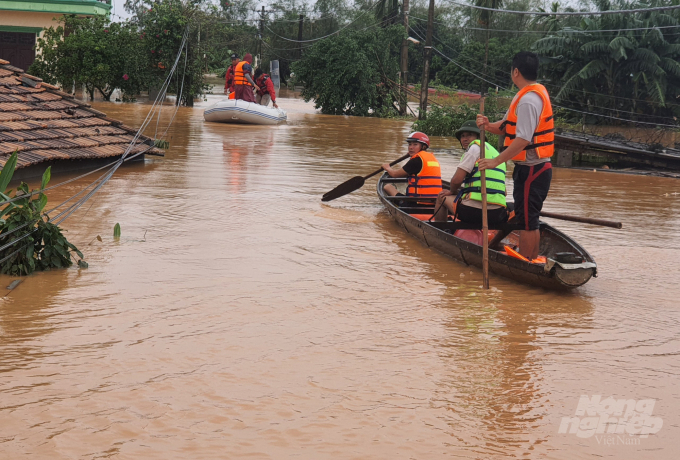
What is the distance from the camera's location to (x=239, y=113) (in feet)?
72.3

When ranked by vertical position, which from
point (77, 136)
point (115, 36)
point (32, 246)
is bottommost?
point (32, 246)

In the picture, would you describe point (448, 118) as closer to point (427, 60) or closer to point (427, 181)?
point (427, 60)

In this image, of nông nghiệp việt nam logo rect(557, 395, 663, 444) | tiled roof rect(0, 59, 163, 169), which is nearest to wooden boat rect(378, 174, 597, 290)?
nông nghiệp việt nam logo rect(557, 395, 663, 444)

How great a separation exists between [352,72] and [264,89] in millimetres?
5481

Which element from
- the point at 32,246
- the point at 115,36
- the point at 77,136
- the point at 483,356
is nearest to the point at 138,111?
the point at 115,36

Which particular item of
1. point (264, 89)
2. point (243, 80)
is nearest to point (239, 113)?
point (243, 80)

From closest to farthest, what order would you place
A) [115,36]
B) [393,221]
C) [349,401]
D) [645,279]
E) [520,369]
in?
[349,401]
[520,369]
[645,279]
[393,221]
[115,36]

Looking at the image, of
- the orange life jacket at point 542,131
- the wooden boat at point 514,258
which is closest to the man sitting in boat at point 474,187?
the wooden boat at point 514,258

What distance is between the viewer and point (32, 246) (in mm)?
6809

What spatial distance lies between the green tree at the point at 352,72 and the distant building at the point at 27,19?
27.0 ft

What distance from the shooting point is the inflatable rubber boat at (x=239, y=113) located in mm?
21891

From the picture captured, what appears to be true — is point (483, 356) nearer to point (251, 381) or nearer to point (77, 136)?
point (251, 381)

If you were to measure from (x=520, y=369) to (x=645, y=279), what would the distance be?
120 inches

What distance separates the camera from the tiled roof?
10828 millimetres
